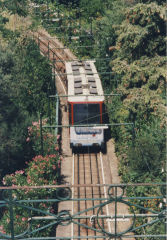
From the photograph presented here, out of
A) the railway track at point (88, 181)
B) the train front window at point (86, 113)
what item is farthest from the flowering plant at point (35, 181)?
the train front window at point (86, 113)

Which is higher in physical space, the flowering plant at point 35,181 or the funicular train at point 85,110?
the funicular train at point 85,110

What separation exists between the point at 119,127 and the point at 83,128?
257cm

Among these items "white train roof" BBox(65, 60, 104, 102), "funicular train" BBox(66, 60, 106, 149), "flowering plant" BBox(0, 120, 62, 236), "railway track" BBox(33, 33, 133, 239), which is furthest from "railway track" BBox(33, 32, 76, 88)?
"flowering plant" BBox(0, 120, 62, 236)

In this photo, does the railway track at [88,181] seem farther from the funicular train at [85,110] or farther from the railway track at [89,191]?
the funicular train at [85,110]

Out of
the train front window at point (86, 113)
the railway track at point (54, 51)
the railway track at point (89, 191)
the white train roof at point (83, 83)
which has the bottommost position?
the railway track at point (89, 191)

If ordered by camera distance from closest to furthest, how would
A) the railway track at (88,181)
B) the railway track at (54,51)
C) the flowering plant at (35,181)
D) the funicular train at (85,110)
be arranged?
the flowering plant at (35,181) → the railway track at (88,181) → the funicular train at (85,110) → the railway track at (54,51)

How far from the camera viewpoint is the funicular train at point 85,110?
22.0 m

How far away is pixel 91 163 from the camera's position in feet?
76.7

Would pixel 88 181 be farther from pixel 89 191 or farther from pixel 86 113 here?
pixel 86 113

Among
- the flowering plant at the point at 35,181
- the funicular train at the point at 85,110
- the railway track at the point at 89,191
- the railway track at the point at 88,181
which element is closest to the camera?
the flowering plant at the point at 35,181

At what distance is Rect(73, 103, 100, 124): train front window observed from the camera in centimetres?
2206

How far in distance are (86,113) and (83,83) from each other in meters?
2.26

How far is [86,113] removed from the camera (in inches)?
874

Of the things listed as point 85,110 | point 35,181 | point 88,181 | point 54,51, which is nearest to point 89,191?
point 88,181
